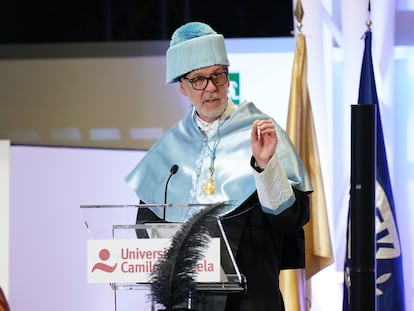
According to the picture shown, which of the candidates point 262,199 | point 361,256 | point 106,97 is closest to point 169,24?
point 106,97

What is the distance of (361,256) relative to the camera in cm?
201

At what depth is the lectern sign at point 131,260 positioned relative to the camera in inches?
87.0

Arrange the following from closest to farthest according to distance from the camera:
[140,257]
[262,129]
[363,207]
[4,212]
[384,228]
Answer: [363,207] < [140,257] < [262,129] < [4,212] < [384,228]

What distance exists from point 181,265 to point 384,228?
219cm

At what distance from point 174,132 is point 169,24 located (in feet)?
10.7

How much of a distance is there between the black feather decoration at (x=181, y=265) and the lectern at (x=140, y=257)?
57mm

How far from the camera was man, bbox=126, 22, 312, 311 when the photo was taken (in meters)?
2.54

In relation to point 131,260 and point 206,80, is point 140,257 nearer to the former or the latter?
point 131,260

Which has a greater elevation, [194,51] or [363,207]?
[194,51]

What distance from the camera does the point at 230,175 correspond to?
274cm

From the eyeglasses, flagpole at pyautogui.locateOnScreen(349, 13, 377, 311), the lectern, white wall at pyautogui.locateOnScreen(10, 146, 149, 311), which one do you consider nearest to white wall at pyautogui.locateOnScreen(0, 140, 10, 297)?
white wall at pyautogui.locateOnScreen(10, 146, 149, 311)

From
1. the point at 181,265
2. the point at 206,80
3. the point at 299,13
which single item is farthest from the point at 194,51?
the point at 299,13

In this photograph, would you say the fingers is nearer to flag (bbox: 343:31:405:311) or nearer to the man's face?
the man's face

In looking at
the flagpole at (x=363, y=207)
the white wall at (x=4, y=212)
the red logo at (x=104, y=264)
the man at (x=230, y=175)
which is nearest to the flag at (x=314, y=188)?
the white wall at (x=4, y=212)
